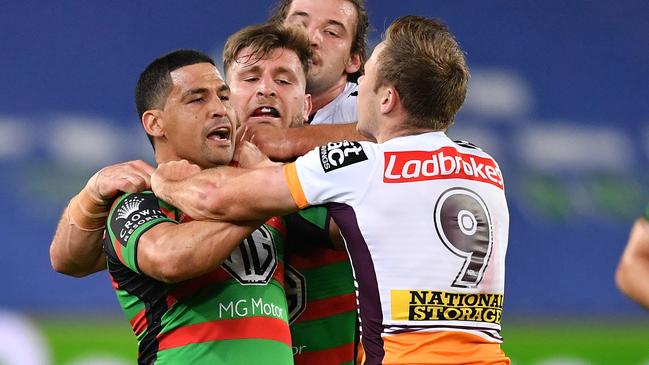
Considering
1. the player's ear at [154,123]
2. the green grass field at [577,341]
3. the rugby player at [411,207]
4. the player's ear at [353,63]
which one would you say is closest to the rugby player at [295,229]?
the player's ear at [154,123]

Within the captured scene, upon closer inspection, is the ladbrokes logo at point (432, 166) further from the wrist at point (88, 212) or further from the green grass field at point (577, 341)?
the green grass field at point (577, 341)

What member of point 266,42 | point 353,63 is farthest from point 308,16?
point 266,42

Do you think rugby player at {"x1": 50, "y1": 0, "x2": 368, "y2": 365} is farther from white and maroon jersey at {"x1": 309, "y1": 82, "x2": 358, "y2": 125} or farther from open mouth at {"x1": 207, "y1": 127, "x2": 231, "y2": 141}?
white and maroon jersey at {"x1": 309, "y1": 82, "x2": 358, "y2": 125}

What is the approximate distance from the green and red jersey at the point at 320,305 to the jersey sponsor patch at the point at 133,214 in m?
0.63

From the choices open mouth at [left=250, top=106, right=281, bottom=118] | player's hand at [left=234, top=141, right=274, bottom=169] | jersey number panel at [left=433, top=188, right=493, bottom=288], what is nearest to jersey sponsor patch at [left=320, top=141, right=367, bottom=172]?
jersey number panel at [left=433, top=188, right=493, bottom=288]

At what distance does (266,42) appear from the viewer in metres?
4.55

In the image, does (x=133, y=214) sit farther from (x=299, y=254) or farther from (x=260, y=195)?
(x=299, y=254)

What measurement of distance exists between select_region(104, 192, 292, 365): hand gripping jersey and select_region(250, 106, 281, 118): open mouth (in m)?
0.78

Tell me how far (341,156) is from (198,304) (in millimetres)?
739

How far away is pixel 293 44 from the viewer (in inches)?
184

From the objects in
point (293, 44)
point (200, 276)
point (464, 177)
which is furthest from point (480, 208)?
point (293, 44)

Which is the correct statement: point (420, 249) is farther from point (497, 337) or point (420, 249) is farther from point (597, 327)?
point (597, 327)

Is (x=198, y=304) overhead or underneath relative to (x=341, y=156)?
underneath

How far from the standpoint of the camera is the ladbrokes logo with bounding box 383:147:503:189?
11.1 feet
